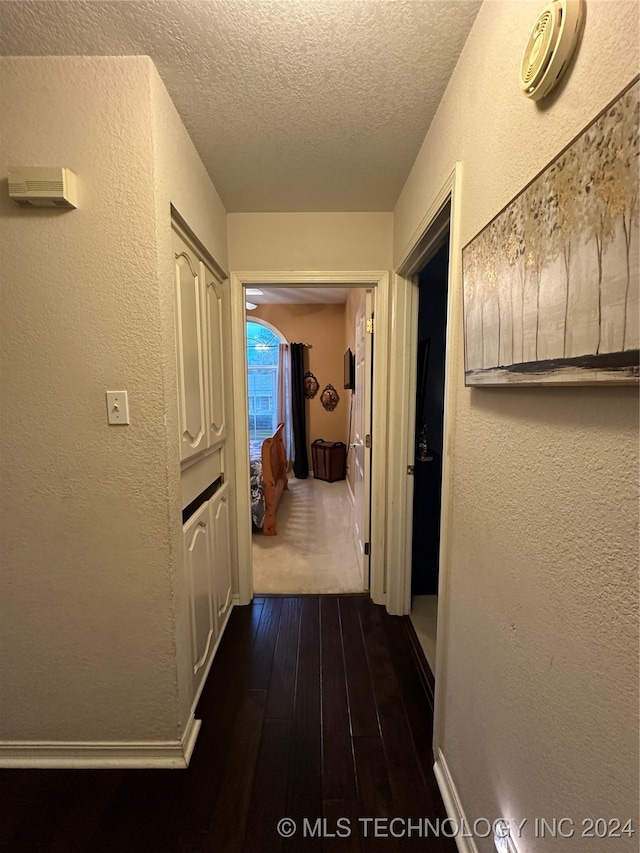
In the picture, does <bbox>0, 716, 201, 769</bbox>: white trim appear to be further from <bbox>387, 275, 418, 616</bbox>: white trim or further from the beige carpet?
<bbox>387, 275, 418, 616</bbox>: white trim

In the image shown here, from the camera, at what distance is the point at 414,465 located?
2.08 metres

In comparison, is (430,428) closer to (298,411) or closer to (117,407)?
(117,407)

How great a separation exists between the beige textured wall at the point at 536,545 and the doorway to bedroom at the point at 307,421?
167cm

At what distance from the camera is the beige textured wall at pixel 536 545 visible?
519mm

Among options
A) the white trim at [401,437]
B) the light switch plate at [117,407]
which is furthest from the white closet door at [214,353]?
the white trim at [401,437]

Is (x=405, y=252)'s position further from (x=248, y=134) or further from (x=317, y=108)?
(x=248, y=134)

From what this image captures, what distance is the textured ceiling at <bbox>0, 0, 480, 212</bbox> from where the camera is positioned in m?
0.95

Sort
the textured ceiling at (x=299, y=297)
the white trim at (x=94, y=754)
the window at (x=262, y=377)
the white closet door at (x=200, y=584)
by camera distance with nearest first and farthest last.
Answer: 1. the white trim at (x=94, y=754)
2. the white closet door at (x=200, y=584)
3. the textured ceiling at (x=299, y=297)
4. the window at (x=262, y=377)

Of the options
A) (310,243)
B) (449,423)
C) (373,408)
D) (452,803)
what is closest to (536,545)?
(449,423)

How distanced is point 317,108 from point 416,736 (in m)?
2.50

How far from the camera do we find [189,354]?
4.83 ft

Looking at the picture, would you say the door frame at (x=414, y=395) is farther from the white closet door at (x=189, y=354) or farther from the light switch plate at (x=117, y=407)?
the light switch plate at (x=117, y=407)

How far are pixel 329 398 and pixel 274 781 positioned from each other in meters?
4.68

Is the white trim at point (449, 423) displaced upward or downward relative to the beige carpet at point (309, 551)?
upward
